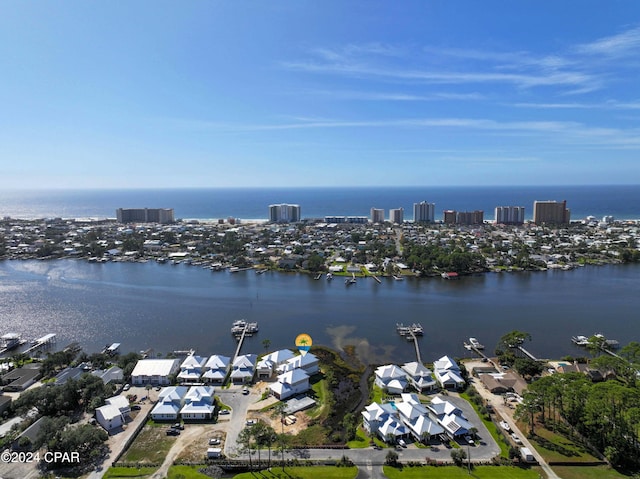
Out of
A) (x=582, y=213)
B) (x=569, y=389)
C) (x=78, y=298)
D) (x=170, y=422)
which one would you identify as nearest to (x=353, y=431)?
(x=170, y=422)

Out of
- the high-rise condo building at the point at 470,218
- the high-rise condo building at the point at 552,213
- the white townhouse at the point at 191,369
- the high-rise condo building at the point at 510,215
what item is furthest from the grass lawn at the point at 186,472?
the high-rise condo building at the point at 552,213

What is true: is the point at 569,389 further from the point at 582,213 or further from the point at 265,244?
the point at 582,213

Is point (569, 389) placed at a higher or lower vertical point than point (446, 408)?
higher

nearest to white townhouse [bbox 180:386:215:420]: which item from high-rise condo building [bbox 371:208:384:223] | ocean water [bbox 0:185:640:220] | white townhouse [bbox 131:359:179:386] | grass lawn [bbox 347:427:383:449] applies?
white townhouse [bbox 131:359:179:386]

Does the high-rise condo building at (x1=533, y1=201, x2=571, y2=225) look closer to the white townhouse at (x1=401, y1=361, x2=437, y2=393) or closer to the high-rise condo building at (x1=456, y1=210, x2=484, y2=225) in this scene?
the high-rise condo building at (x1=456, y1=210, x2=484, y2=225)

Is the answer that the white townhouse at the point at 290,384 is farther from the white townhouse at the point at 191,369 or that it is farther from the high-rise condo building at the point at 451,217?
the high-rise condo building at the point at 451,217

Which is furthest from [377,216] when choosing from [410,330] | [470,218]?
[410,330]

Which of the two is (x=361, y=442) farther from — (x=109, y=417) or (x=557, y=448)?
(x=109, y=417)
